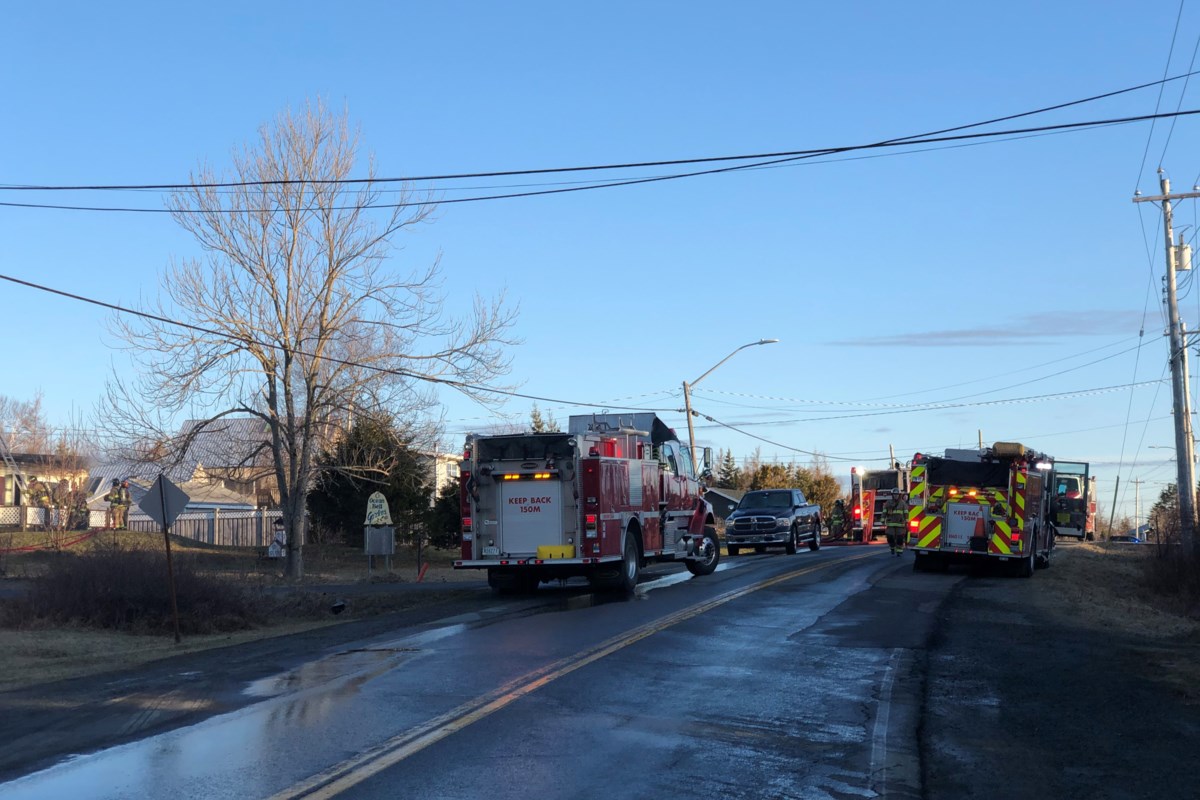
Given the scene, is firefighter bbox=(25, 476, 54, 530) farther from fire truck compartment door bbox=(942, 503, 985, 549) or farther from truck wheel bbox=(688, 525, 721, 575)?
fire truck compartment door bbox=(942, 503, 985, 549)

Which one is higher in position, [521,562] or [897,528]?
[897,528]

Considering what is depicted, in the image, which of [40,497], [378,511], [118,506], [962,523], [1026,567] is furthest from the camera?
[40,497]

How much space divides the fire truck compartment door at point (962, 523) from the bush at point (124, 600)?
15046 mm

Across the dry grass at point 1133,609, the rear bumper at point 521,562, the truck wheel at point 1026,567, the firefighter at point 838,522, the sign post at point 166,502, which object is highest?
the sign post at point 166,502

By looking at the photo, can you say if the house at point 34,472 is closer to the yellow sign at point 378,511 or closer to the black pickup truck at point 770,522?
the yellow sign at point 378,511

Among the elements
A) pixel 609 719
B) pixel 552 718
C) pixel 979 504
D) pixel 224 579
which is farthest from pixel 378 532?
pixel 609 719

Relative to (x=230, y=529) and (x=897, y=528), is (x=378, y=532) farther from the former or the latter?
(x=230, y=529)

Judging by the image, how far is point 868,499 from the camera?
50875 mm

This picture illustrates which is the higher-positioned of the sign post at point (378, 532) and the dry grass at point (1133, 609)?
the sign post at point (378, 532)

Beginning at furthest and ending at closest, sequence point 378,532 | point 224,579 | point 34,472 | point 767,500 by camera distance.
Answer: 1. point 34,472
2. point 767,500
3. point 378,532
4. point 224,579

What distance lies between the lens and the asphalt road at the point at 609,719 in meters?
7.33

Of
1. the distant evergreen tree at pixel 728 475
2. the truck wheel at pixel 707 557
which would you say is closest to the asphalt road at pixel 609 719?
the truck wheel at pixel 707 557

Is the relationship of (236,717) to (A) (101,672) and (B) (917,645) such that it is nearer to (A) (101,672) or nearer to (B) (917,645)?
(A) (101,672)

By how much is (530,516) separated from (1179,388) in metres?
21.1
